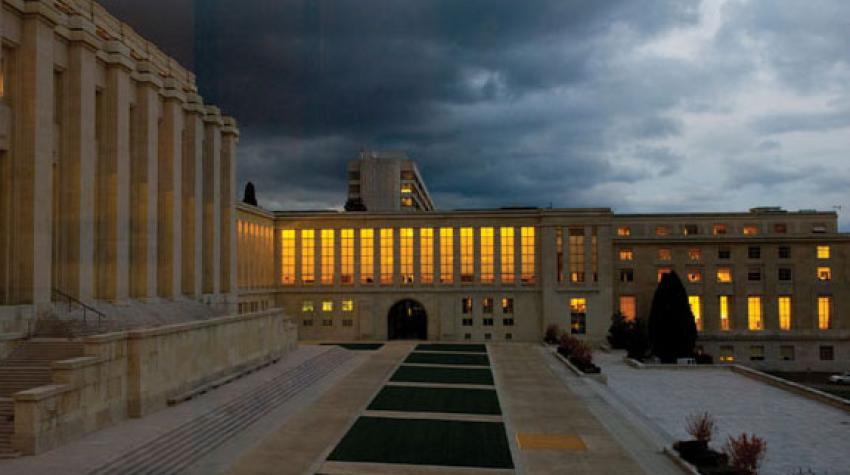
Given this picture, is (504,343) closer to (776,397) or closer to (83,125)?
(776,397)

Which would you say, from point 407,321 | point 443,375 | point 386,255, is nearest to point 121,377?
point 443,375

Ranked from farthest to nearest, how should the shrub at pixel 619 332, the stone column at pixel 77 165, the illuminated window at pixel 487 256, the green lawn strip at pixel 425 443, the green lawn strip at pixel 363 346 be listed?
1. the illuminated window at pixel 487 256
2. the shrub at pixel 619 332
3. the green lawn strip at pixel 363 346
4. the stone column at pixel 77 165
5. the green lawn strip at pixel 425 443

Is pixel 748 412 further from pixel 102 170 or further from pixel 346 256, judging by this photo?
pixel 346 256

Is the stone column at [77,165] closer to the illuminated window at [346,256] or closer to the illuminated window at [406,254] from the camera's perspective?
the illuminated window at [346,256]

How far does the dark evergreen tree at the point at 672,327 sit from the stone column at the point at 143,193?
142ft

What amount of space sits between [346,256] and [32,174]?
47568mm

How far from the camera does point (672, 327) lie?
64250mm

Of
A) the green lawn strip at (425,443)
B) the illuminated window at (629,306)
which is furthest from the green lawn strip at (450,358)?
the illuminated window at (629,306)

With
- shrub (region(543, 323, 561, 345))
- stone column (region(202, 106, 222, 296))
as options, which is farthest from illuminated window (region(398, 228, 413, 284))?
stone column (region(202, 106, 222, 296))

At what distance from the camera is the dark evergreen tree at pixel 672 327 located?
6378 centimetres

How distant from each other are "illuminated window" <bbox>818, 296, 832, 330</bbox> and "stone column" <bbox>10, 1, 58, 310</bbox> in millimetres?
78231

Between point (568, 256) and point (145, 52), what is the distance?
45.3 m

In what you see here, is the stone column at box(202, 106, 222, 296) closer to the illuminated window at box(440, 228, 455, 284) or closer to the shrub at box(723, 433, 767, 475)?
the illuminated window at box(440, 228, 455, 284)

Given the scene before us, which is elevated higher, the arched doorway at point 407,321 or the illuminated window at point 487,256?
the illuminated window at point 487,256
